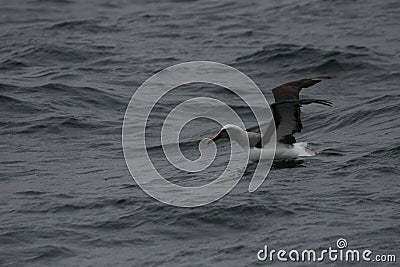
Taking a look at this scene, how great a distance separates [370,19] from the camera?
22.6 meters

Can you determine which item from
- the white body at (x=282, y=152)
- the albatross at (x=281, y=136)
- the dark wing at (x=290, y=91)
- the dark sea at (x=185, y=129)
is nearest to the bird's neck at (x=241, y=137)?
the albatross at (x=281, y=136)

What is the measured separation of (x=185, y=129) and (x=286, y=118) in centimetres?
325

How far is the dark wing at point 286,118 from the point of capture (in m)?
13.1

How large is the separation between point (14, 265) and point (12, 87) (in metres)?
8.27

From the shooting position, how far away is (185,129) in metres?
16.4

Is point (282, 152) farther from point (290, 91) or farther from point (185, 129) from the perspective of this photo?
point (185, 129)

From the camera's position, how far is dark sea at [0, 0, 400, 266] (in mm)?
10859

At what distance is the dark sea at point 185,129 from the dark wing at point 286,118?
398 mm

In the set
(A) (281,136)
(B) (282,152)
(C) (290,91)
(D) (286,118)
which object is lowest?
(B) (282,152)

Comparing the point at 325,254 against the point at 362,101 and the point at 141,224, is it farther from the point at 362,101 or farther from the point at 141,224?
the point at 362,101

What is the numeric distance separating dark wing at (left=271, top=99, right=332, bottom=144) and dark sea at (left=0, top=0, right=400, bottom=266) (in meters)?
0.40

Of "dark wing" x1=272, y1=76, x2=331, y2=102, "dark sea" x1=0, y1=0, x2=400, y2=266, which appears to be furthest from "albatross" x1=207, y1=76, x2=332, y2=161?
"dark sea" x1=0, y1=0, x2=400, y2=266

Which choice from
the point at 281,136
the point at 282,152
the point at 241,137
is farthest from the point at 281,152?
the point at 241,137

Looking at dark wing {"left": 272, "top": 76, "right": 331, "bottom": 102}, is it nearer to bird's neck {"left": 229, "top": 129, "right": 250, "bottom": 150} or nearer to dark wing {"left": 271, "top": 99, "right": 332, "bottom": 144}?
dark wing {"left": 271, "top": 99, "right": 332, "bottom": 144}
